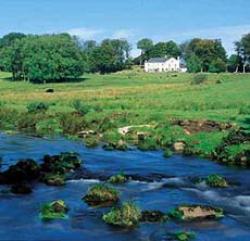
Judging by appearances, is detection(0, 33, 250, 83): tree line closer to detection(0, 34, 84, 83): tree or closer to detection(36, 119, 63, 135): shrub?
detection(0, 34, 84, 83): tree

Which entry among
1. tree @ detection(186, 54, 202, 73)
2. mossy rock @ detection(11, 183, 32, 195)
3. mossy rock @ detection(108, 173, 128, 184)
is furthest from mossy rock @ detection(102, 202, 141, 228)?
tree @ detection(186, 54, 202, 73)

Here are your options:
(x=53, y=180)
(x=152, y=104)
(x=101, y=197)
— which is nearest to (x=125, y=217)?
(x=101, y=197)

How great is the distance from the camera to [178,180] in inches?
1601

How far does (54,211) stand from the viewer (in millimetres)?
31906

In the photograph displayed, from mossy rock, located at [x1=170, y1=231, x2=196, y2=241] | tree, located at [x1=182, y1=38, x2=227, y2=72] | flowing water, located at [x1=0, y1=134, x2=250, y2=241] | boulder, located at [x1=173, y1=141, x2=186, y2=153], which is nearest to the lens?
mossy rock, located at [x1=170, y1=231, x2=196, y2=241]

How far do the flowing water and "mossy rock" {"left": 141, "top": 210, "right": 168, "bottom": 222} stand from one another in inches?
20.4

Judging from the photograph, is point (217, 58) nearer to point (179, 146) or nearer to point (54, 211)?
point (179, 146)

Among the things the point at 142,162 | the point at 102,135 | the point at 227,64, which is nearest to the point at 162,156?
the point at 142,162

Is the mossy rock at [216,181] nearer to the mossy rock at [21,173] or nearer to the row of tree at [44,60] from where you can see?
the mossy rock at [21,173]

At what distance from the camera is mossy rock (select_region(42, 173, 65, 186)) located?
3931 centimetres

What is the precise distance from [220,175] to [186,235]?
1483cm

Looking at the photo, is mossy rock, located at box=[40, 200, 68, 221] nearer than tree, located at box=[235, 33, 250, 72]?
Yes

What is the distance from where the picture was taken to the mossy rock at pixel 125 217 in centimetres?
2981

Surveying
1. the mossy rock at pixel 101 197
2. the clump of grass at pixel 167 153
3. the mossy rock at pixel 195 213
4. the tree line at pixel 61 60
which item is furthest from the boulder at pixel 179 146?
the tree line at pixel 61 60
